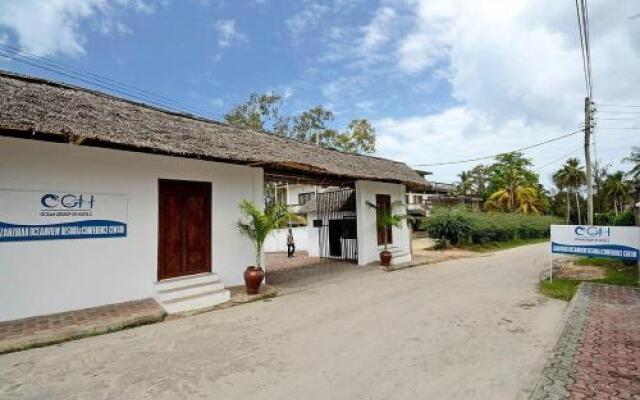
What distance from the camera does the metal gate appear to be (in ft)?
53.8

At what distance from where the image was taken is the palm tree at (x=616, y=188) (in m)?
38.6

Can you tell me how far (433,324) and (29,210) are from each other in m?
7.36

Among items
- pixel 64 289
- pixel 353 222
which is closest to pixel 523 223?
pixel 353 222

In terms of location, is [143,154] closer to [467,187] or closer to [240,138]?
[240,138]

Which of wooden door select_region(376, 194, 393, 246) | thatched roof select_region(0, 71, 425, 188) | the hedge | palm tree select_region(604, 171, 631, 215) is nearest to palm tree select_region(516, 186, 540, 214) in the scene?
palm tree select_region(604, 171, 631, 215)

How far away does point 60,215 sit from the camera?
24.0 ft

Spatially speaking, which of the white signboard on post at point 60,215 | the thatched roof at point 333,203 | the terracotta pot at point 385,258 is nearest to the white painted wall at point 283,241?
the thatched roof at point 333,203

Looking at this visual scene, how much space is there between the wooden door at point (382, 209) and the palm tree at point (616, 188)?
109ft

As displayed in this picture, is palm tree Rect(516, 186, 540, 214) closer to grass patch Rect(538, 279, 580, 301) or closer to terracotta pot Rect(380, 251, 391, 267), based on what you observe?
terracotta pot Rect(380, 251, 391, 267)

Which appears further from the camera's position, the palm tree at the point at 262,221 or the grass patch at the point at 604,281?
the grass patch at the point at 604,281

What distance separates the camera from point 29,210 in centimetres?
696

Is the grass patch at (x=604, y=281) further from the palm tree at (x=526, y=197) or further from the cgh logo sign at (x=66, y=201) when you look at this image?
the palm tree at (x=526, y=197)

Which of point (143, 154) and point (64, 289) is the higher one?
point (143, 154)

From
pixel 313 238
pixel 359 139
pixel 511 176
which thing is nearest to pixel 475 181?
pixel 511 176
